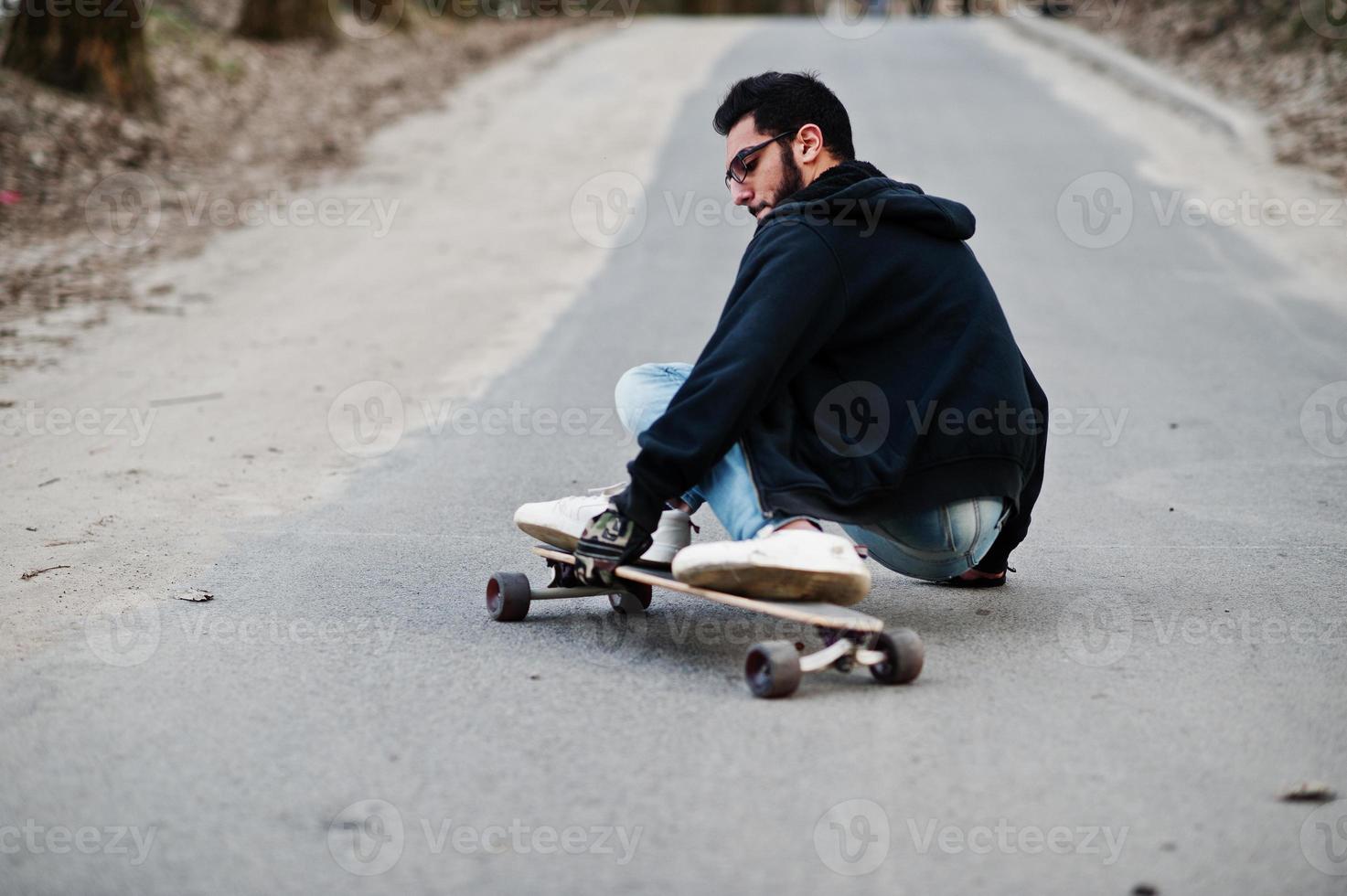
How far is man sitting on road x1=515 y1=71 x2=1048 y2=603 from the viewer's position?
11.0 ft

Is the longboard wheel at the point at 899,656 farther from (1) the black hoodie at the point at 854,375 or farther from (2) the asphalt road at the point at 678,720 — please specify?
(1) the black hoodie at the point at 854,375

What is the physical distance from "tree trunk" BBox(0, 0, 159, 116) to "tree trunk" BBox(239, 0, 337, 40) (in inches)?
191

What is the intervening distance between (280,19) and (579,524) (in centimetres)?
1614

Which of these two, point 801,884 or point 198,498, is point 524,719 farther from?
point 198,498

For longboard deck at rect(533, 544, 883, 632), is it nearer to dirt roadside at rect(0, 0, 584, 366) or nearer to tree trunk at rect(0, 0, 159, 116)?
dirt roadside at rect(0, 0, 584, 366)

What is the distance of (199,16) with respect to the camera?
709 inches

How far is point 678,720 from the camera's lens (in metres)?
3.06

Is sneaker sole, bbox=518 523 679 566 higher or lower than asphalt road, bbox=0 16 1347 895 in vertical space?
higher

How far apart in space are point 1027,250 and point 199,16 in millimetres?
12978

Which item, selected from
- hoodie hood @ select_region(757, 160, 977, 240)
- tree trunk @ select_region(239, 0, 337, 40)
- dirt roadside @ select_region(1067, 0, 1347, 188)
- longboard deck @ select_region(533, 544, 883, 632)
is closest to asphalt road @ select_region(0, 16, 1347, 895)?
longboard deck @ select_region(533, 544, 883, 632)

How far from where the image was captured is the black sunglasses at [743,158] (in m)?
3.67

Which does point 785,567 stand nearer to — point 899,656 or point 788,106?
point 899,656

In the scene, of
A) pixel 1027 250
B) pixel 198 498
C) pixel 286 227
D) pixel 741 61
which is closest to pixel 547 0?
pixel 741 61

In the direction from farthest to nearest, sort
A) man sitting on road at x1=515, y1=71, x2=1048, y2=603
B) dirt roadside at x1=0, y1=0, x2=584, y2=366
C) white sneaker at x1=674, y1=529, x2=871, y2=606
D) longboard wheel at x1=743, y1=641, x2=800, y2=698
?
dirt roadside at x1=0, y1=0, x2=584, y2=366
man sitting on road at x1=515, y1=71, x2=1048, y2=603
white sneaker at x1=674, y1=529, x2=871, y2=606
longboard wheel at x1=743, y1=641, x2=800, y2=698
